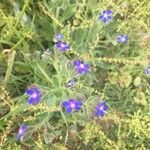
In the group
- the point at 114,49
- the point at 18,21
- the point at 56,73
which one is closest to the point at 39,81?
the point at 56,73

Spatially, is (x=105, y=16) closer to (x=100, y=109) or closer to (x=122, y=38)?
(x=122, y=38)

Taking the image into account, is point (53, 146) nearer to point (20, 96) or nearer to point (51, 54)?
point (20, 96)

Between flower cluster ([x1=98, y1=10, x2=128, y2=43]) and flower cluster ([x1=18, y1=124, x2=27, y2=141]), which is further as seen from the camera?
flower cluster ([x1=98, y1=10, x2=128, y2=43])

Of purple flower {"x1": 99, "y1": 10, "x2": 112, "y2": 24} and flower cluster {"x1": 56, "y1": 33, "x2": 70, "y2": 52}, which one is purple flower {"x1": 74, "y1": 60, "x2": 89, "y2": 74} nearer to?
flower cluster {"x1": 56, "y1": 33, "x2": 70, "y2": 52}

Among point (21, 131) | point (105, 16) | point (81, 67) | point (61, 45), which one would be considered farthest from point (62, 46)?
point (21, 131)

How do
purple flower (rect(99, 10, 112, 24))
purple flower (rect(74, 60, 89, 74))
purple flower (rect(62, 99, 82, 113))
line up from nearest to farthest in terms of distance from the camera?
purple flower (rect(62, 99, 82, 113)) < purple flower (rect(74, 60, 89, 74)) < purple flower (rect(99, 10, 112, 24))

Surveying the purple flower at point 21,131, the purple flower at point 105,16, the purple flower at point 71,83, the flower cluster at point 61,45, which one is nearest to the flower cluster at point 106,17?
the purple flower at point 105,16

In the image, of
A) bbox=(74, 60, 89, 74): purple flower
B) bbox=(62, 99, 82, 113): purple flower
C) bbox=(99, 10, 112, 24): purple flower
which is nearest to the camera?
bbox=(62, 99, 82, 113): purple flower

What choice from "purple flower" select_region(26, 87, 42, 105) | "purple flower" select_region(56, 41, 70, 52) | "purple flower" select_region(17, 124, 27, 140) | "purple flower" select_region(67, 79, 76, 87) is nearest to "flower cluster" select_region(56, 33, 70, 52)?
"purple flower" select_region(56, 41, 70, 52)

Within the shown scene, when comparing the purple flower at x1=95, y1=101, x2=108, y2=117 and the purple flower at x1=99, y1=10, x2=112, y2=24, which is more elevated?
the purple flower at x1=99, y1=10, x2=112, y2=24
